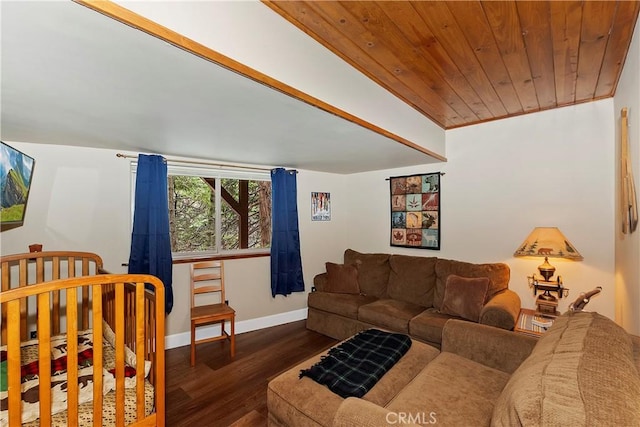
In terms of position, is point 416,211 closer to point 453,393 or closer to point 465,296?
point 465,296

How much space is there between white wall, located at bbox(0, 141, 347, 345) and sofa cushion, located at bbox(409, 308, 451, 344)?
6.11 feet

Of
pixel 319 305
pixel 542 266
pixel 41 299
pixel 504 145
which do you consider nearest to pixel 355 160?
pixel 504 145

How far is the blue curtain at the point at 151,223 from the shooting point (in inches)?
109

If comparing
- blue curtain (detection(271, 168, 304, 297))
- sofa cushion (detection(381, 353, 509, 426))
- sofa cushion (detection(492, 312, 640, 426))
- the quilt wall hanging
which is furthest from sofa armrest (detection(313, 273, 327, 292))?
sofa cushion (detection(492, 312, 640, 426))

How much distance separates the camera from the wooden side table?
86.7 inches

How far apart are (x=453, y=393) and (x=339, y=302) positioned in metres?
1.83

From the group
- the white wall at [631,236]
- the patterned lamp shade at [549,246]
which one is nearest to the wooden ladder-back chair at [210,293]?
the patterned lamp shade at [549,246]

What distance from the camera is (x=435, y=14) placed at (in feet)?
4.59

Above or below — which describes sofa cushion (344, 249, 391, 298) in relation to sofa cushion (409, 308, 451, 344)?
above

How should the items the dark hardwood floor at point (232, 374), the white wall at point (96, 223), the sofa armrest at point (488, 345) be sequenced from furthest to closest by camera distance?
1. the white wall at point (96, 223)
2. the dark hardwood floor at point (232, 374)
3. the sofa armrest at point (488, 345)

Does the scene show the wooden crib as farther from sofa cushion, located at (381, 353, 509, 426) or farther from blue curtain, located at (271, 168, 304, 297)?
blue curtain, located at (271, 168, 304, 297)

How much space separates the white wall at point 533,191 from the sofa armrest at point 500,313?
1.85 feet

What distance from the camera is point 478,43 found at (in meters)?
1.63

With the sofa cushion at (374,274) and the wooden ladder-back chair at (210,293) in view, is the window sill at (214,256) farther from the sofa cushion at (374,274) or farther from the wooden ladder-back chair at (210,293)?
the sofa cushion at (374,274)
